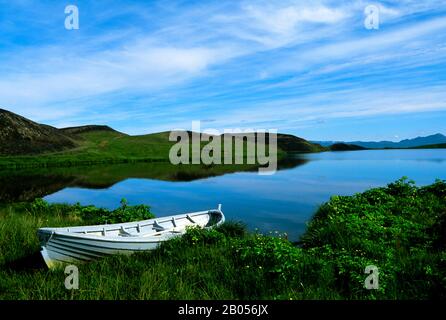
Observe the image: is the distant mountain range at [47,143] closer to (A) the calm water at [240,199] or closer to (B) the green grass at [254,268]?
(A) the calm water at [240,199]

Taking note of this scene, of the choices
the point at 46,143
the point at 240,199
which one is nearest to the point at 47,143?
the point at 46,143

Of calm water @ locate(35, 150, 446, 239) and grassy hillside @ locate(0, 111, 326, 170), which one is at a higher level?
grassy hillside @ locate(0, 111, 326, 170)

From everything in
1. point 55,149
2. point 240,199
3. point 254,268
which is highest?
point 55,149

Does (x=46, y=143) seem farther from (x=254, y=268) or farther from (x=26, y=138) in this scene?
(x=254, y=268)

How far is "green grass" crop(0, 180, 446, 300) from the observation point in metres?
9.40

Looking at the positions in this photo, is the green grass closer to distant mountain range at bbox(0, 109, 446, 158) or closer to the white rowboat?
the white rowboat

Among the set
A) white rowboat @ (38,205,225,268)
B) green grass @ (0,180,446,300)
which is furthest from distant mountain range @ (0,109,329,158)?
green grass @ (0,180,446,300)

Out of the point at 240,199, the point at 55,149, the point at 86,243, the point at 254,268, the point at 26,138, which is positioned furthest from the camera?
the point at 55,149

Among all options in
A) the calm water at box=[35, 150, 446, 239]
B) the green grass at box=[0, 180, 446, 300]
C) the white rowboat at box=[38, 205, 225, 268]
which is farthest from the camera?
the calm water at box=[35, 150, 446, 239]

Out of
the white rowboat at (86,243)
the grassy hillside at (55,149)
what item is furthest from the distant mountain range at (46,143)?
the white rowboat at (86,243)

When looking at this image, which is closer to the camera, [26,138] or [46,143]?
[26,138]

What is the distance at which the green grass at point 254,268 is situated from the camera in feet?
30.8

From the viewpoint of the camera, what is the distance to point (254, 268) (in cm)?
1085

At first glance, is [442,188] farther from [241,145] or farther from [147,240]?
[241,145]
